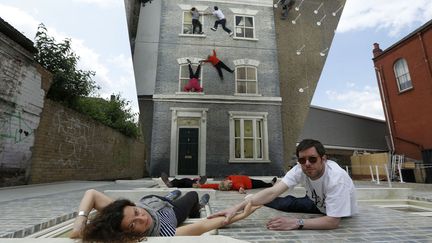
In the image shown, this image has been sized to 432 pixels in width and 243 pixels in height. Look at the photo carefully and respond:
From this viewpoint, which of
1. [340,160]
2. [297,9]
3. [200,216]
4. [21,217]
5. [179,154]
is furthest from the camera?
[340,160]

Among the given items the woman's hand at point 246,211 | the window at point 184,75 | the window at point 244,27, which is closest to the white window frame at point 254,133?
the window at point 184,75

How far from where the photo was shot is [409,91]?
14.4m

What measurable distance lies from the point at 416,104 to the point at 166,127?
13.2 metres

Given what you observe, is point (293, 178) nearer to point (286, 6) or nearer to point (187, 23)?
point (187, 23)

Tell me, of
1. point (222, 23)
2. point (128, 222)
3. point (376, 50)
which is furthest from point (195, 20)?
point (376, 50)

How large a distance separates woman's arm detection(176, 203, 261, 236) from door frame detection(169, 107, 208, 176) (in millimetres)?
8373

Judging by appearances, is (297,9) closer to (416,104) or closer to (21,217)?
(416,104)

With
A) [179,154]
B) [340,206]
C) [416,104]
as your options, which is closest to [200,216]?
[340,206]

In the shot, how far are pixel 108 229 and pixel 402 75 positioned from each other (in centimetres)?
1799

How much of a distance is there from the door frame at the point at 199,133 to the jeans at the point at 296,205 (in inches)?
295

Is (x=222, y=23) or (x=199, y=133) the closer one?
(x=199, y=133)

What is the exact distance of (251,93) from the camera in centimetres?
1180

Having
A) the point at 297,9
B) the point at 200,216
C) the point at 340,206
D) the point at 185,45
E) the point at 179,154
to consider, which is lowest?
the point at 200,216

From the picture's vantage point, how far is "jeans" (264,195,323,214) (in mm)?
3074
